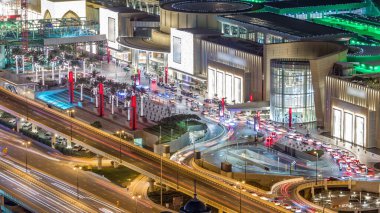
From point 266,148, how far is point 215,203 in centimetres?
3244

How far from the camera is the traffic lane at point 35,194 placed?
169m

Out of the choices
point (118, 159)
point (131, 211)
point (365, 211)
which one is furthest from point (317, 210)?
point (118, 159)

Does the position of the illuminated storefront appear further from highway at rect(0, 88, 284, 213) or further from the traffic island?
the traffic island

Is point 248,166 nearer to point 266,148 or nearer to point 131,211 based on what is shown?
point 266,148

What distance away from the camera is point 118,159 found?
18975 cm

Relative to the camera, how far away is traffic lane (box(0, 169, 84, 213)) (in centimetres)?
16925

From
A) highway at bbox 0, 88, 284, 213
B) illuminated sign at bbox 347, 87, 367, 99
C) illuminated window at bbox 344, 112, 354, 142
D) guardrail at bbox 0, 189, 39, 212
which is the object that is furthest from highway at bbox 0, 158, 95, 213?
illuminated sign at bbox 347, 87, 367, 99

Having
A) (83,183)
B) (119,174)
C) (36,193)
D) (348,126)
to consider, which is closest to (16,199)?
(36,193)

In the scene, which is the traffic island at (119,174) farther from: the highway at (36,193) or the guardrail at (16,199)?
the guardrail at (16,199)

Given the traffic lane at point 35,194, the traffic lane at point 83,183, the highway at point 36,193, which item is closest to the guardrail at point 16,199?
the highway at point 36,193

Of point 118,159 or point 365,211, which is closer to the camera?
point 365,211

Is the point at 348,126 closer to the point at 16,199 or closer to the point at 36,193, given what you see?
the point at 36,193

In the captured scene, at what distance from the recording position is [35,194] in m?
176

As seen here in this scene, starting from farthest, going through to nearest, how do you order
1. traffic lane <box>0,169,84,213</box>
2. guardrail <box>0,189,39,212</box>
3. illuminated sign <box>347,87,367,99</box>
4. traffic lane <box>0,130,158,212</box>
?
illuminated sign <box>347,87,367,99</box> < traffic lane <box>0,130,158,212</box> < guardrail <box>0,189,39,212</box> < traffic lane <box>0,169,84,213</box>
